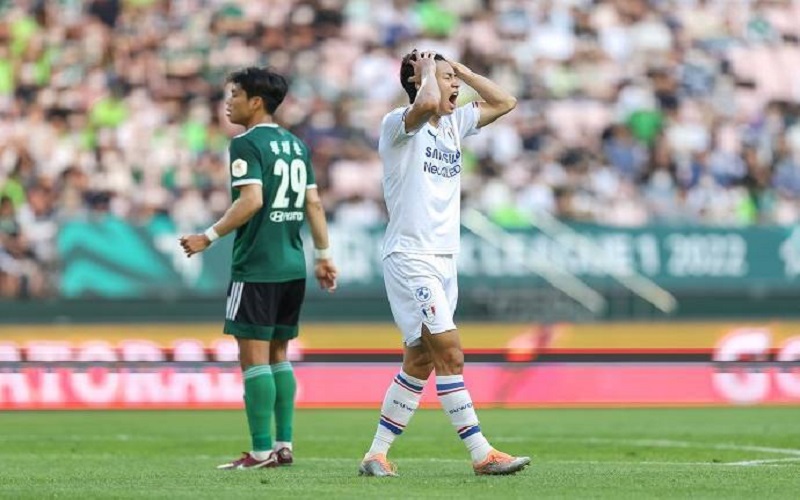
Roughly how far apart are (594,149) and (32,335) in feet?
26.2

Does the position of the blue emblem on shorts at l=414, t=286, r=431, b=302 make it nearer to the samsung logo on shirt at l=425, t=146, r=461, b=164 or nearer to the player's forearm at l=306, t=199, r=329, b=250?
the samsung logo on shirt at l=425, t=146, r=461, b=164

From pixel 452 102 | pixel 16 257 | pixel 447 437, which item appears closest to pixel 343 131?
pixel 16 257

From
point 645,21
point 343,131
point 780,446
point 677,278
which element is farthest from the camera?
point 645,21

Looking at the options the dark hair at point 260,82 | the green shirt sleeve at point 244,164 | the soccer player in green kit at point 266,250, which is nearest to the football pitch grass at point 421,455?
the soccer player in green kit at point 266,250

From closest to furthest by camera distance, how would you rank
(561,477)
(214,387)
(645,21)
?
(561,477), (214,387), (645,21)

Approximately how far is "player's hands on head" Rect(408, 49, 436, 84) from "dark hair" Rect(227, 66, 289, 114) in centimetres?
170

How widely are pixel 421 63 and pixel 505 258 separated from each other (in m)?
10.8

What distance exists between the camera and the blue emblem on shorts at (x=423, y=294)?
8969mm

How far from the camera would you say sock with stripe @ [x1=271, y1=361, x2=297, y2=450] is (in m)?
10.5

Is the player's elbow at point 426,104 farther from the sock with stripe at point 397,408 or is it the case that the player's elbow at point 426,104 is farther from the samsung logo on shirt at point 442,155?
the sock with stripe at point 397,408

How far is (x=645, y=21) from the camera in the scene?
25047 millimetres

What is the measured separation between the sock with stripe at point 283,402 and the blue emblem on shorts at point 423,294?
6.04 ft

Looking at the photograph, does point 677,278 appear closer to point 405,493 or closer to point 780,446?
point 780,446

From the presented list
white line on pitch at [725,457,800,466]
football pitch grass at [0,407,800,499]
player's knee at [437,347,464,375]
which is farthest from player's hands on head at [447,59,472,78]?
white line on pitch at [725,457,800,466]
